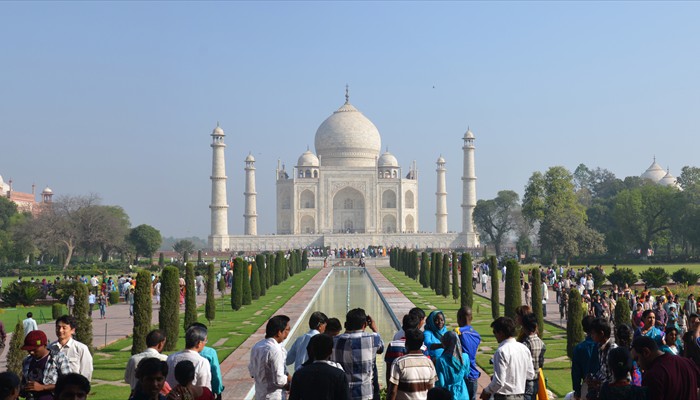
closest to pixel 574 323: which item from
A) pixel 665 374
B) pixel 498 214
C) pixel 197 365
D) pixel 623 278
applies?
pixel 665 374

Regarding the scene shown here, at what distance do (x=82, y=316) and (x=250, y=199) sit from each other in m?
42.0

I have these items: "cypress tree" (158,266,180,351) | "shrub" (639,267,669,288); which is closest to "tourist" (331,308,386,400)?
"cypress tree" (158,266,180,351)

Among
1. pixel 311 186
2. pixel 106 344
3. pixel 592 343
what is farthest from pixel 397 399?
pixel 311 186

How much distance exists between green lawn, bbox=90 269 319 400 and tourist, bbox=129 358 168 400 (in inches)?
166

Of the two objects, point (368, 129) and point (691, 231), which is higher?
point (368, 129)

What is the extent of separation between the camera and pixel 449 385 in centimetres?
494

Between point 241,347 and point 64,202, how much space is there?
30.6m

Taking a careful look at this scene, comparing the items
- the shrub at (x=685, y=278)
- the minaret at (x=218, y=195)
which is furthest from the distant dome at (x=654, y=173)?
the shrub at (x=685, y=278)

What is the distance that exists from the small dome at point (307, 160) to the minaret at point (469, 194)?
30.4 feet

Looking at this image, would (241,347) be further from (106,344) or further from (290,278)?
(290,278)

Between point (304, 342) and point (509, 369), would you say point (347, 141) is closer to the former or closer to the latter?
point (304, 342)

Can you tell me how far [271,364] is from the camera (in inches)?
190

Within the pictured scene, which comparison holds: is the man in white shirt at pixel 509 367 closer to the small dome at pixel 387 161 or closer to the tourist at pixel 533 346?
the tourist at pixel 533 346

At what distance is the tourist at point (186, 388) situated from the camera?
371cm
